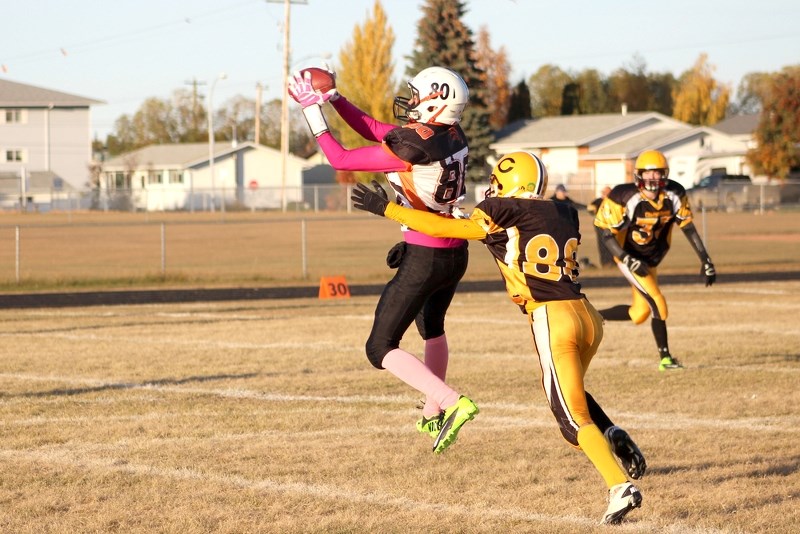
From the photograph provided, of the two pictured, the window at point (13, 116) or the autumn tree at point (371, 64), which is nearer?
the autumn tree at point (371, 64)

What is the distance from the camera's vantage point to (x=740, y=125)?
270 ft

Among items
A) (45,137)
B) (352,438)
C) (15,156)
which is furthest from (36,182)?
(352,438)

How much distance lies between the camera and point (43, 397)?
9773mm

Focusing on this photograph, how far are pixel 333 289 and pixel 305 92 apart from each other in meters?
14.0

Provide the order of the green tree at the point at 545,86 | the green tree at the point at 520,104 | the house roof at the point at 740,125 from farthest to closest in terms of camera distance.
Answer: the green tree at the point at 545,86, the green tree at the point at 520,104, the house roof at the point at 740,125

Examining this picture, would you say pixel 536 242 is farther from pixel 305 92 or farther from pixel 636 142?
pixel 636 142

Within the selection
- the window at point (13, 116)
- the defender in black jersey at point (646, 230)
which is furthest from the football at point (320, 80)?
the window at point (13, 116)

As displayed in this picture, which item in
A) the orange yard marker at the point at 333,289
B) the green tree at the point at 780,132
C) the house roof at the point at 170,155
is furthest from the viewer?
the house roof at the point at 170,155

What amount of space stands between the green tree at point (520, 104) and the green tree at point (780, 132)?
26.4m

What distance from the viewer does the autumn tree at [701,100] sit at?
319 feet

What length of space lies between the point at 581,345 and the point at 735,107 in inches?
5330

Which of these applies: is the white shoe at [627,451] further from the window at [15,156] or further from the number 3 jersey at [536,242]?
the window at [15,156]

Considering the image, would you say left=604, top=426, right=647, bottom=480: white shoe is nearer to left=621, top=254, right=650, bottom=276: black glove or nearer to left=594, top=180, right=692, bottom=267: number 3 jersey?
left=621, top=254, right=650, bottom=276: black glove

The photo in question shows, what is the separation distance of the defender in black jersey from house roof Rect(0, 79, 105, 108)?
8076cm
